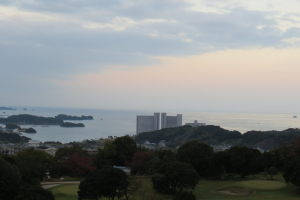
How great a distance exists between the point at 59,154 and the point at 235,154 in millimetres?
13730

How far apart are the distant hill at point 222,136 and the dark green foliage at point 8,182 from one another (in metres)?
43.0

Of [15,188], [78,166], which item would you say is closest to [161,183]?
[15,188]

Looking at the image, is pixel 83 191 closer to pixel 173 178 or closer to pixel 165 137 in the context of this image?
pixel 173 178

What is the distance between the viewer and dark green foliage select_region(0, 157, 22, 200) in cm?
1057

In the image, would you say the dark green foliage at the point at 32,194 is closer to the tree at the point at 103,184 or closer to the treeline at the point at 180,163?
the tree at the point at 103,184

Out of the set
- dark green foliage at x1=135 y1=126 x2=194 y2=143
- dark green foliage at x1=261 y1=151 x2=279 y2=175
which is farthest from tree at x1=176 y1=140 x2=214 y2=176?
dark green foliage at x1=135 y1=126 x2=194 y2=143

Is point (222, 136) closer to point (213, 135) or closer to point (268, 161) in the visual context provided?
point (213, 135)

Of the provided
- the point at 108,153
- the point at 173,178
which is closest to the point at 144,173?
the point at 108,153

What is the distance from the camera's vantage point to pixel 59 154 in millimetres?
23188

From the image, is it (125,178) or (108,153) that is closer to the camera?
(125,178)

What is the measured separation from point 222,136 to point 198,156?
129 ft

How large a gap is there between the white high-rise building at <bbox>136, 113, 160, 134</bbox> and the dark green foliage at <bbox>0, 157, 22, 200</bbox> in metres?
72.2

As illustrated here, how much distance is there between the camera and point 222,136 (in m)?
57.6

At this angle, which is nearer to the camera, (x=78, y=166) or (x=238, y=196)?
(x=238, y=196)
